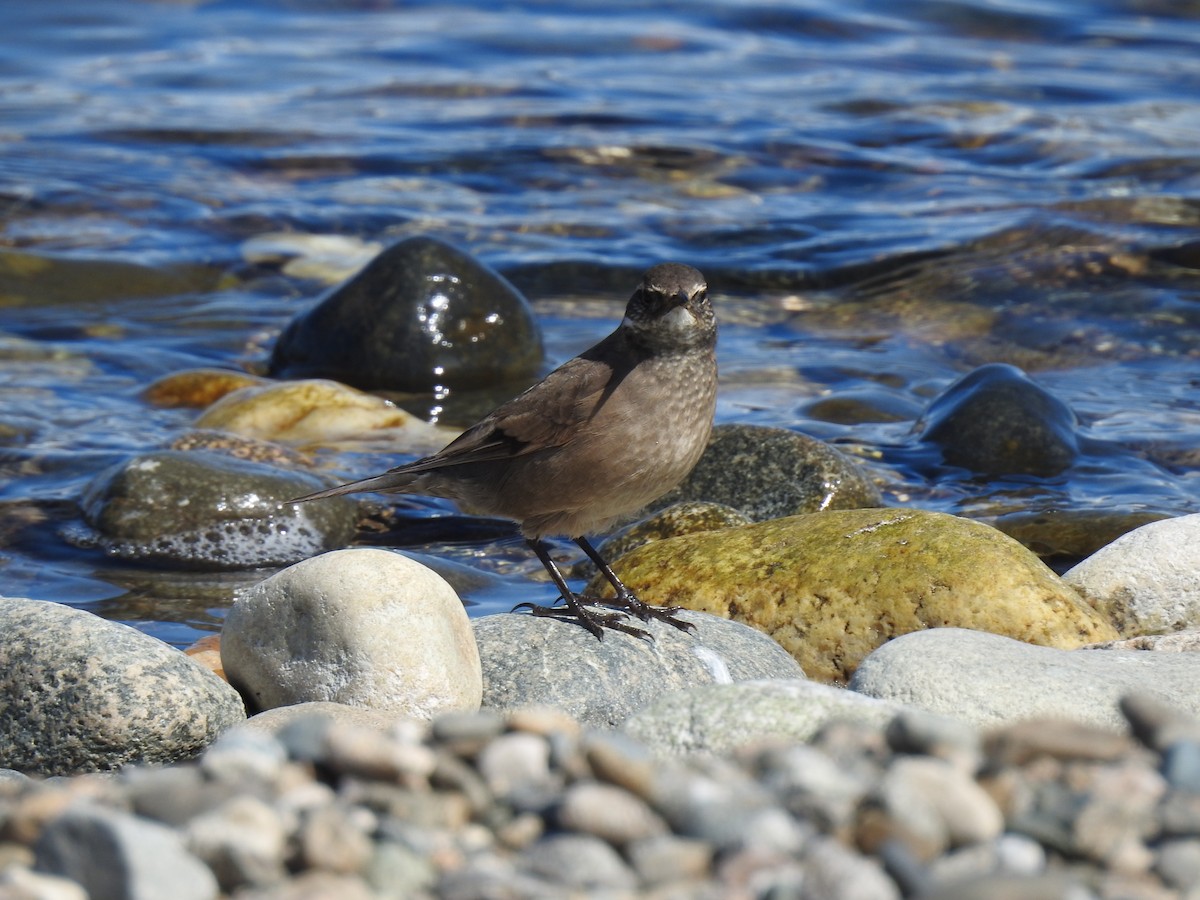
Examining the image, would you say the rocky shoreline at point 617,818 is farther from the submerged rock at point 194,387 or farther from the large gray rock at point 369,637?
the submerged rock at point 194,387

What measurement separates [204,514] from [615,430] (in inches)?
128

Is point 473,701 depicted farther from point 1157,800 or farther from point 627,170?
point 627,170

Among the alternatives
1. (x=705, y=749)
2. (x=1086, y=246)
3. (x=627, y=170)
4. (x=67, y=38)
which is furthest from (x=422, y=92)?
(x=705, y=749)

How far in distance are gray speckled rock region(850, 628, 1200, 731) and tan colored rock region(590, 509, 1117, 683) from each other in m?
0.68

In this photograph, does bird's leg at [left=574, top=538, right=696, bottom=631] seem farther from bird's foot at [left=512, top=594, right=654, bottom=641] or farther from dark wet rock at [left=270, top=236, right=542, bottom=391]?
dark wet rock at [left=270, top=236, right=542, bottom=391]

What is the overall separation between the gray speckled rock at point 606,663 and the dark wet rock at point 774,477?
2.32 m

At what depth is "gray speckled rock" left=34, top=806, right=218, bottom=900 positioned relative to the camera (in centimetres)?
281

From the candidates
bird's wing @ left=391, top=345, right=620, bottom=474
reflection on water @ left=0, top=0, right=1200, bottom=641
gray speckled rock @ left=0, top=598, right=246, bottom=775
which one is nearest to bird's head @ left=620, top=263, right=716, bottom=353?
bird's wing @ left=391, top=345, right=620, bottom=474

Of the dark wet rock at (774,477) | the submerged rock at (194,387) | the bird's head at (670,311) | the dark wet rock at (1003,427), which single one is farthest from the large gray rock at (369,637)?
the submerged rock at (194,387)

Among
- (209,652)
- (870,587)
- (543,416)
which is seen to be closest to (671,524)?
(870,587)

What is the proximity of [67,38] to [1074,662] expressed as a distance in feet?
61.1

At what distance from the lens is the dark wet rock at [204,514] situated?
26.0ft

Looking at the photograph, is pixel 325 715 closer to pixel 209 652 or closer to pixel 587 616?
pixel 587 616

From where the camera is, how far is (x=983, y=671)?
5148mm
